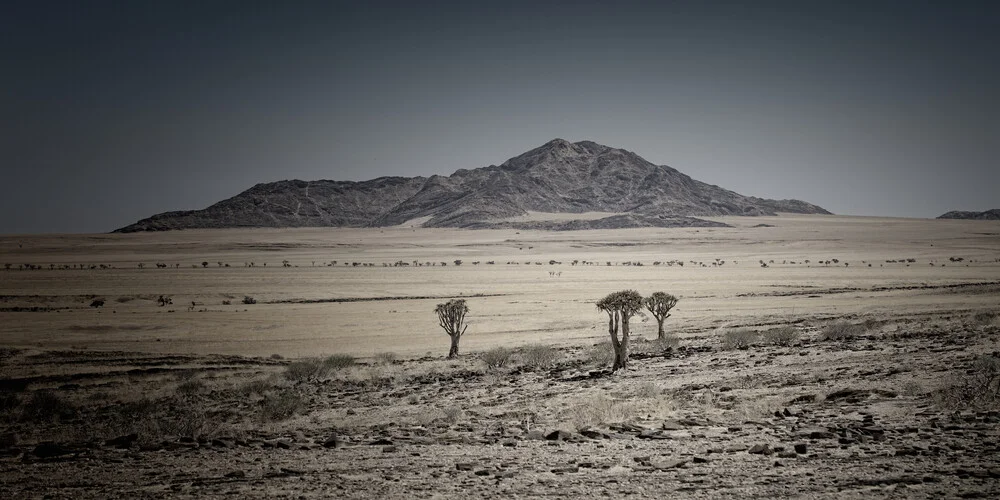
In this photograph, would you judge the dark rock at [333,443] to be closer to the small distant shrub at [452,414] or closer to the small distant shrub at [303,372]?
the small distant shrub at [452,414]

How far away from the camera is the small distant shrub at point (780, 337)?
21464 mm

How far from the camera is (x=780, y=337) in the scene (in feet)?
72.2

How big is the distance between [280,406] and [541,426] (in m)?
6.70

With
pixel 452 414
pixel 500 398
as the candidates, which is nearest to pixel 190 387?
pixel 500 398

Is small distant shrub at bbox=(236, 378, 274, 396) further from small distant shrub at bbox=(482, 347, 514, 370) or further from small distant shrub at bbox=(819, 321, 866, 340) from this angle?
small distant shrub at bbox=(819, 321, 866, 340)

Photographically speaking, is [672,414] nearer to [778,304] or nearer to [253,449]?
[253,449]

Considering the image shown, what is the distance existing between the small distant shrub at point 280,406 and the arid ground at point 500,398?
0.09 m

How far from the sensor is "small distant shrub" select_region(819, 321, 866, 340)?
21.6m

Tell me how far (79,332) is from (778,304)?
129 feet

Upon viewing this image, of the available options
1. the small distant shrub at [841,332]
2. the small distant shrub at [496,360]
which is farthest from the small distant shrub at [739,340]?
the small distant shrub at [496,360]

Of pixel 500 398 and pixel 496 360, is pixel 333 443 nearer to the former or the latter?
pixel 500 398

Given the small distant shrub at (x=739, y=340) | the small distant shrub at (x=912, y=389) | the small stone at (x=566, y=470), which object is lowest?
the small distant shrub at (x=739, y=340)

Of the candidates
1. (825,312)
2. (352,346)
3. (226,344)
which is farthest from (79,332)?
(825,312)

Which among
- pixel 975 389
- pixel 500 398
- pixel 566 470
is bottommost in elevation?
pixel 500 398
